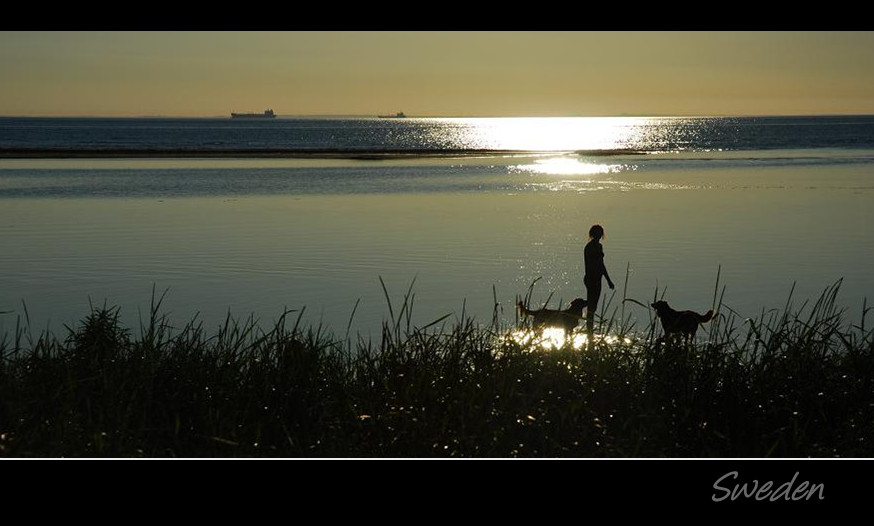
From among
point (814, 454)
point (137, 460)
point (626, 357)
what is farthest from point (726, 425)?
point (137, 460)

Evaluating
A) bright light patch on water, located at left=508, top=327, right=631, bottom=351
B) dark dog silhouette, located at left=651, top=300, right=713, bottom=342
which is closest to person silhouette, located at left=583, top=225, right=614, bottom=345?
dark dog silhouette, located at left=651, top=300, right=713, bottom=342

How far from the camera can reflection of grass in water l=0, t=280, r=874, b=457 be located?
6559mm

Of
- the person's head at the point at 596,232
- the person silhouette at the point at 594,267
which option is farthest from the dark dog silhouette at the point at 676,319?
the person's head at the point at 596,232

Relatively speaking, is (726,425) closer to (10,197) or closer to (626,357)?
(626,357)

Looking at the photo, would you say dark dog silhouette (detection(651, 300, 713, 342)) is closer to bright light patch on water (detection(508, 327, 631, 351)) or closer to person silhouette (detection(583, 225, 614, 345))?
bright light patch on water (detection(508, 327, 631, 351))

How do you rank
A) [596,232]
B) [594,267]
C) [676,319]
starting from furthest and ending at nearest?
[596,232], [594,267], [676,319]

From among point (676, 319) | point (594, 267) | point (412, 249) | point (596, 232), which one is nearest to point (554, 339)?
point (676, 319)

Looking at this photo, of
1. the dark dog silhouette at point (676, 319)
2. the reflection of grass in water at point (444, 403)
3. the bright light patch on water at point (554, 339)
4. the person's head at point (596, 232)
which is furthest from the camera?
the person's head at point (596, 232)

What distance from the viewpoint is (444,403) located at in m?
7.24

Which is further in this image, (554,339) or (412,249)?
(412,249)

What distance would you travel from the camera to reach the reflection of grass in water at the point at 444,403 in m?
6.56

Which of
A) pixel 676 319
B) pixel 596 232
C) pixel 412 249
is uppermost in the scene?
pixel 596 232

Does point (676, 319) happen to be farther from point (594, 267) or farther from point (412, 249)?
point (412, 249)

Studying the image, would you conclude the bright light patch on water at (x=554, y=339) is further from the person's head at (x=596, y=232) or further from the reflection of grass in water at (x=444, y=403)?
the person's head at (x=596, y=232)
